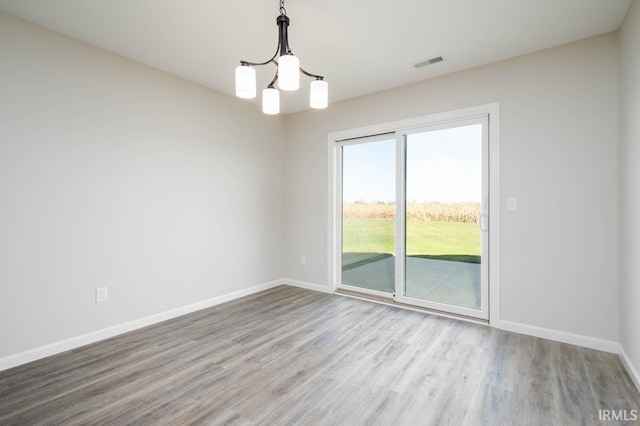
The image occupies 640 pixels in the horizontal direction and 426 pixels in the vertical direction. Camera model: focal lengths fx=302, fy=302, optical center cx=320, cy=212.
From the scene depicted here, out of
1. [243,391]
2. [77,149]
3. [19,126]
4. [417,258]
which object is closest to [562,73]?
[417,258]

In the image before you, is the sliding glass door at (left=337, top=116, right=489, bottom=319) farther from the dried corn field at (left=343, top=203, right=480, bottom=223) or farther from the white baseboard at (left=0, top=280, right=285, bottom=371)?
the white baseboard at (left=0, top=280, right=285, bottom=371)

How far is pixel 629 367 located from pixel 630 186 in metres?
1.29

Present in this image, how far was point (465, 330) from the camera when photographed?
9.64 ft

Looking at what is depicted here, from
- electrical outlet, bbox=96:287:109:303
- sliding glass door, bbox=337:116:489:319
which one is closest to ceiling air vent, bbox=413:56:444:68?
sliding glass door, bbox=337:116:489:319

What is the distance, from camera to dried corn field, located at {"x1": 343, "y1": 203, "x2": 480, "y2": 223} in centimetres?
324

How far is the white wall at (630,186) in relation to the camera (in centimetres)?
202

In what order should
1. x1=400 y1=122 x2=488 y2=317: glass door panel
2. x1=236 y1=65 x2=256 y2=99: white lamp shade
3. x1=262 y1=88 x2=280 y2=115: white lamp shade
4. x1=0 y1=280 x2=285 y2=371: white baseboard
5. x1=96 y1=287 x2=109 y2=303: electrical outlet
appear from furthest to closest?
x1=400 y1=122 x2=488 y2=317: glass door panel < x1=96 y1=287 x2=109 y2=303: electrical outlet < x1=0 y1=280 x2=285 y2=371: white baseboard < x1=262 y1=88 x2=280 y2=115: white lamp shade < x1=236 y1=65 x2=256 y2=99: white lamp shade

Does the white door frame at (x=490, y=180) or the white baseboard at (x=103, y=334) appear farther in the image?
the white door frame at (x=490, y=180)

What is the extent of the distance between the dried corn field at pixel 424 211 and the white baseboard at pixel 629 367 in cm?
148

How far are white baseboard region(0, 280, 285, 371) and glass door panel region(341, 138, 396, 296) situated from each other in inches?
62.6

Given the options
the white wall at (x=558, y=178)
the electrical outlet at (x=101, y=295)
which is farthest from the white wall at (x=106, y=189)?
the white wall at (x=558, y=178)

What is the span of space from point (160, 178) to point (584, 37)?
4.13 metres

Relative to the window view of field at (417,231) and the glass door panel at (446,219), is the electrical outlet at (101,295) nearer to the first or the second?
the window view of field at (417,231)

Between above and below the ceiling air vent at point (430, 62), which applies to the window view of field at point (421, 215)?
below
